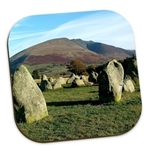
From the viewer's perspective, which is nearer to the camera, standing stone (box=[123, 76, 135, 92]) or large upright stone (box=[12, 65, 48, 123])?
large upright stone (box=[12, 65, 48, 123])

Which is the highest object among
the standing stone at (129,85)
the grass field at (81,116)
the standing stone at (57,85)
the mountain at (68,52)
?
the mountain at (68,52)

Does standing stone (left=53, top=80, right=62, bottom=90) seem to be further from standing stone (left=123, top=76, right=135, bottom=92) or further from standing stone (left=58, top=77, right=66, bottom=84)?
standing stone (left=123, top=76, right=135, bottom=92)

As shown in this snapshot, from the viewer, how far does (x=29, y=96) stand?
11.7ft

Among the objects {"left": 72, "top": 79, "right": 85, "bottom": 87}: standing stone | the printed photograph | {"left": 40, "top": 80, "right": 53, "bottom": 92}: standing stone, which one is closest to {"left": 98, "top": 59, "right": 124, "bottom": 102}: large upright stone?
the printed photograph

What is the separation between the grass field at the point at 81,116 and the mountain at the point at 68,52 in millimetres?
258

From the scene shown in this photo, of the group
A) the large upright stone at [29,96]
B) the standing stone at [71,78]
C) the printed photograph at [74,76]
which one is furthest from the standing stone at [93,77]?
the large upright stone at [29,96]

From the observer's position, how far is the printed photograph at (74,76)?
3.53 metres

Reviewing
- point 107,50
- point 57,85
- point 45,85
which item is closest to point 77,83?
point 57,85

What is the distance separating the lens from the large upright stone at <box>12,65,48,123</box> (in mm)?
3521

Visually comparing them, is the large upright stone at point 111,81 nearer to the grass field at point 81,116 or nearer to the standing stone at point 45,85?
the grass field at point 81,116

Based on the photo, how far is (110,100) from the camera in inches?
145

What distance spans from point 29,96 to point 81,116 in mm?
460

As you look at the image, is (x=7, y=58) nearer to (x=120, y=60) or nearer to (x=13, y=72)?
(x=13, y=72)

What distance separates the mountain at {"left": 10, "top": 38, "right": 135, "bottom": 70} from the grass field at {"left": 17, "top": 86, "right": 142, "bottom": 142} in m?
0.26
